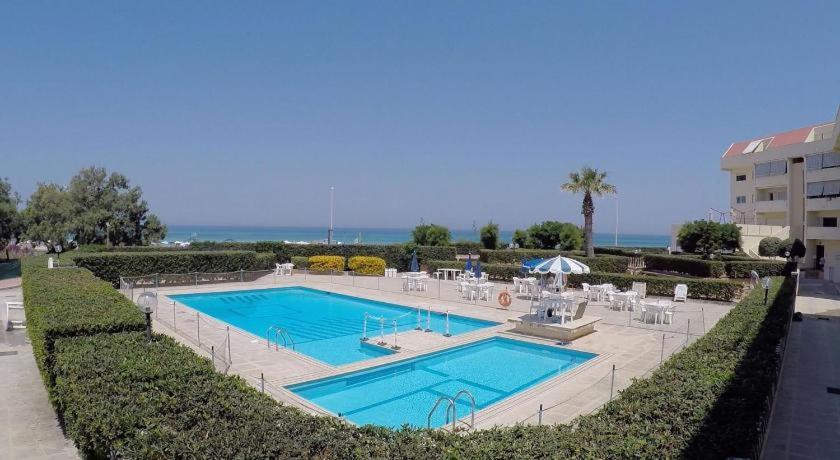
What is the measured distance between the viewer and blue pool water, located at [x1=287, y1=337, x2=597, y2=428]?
30.1 feet

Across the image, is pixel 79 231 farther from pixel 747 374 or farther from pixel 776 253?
pixel 776 253

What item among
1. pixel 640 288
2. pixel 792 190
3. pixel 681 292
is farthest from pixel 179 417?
pixel 792 190

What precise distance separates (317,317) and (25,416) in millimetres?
11172

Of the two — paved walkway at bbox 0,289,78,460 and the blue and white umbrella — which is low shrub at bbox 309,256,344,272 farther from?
paved walkway at bbox 0,289,78,460

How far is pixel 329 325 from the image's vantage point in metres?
17.1

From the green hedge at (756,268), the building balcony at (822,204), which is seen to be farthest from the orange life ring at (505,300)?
the building balcony at (822,204)

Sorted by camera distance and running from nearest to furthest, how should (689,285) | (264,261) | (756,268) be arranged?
(689,285) < (756,268) < (264,261)

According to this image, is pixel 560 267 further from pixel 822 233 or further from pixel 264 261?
pixel 822 233

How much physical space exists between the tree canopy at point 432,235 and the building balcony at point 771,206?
1029 inches

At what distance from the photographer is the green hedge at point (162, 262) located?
22766 millimetres

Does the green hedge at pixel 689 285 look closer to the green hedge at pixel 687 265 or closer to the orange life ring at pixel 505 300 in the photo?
the orange life ring at pixel 505 300

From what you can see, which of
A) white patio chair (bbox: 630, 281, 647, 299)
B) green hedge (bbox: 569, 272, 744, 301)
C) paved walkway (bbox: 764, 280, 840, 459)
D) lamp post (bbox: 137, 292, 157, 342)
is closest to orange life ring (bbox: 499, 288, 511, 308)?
white patio chair (bbox: 630, 281, 647, 299)

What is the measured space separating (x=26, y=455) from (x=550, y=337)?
11.5 meters

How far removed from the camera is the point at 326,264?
3022 cm
